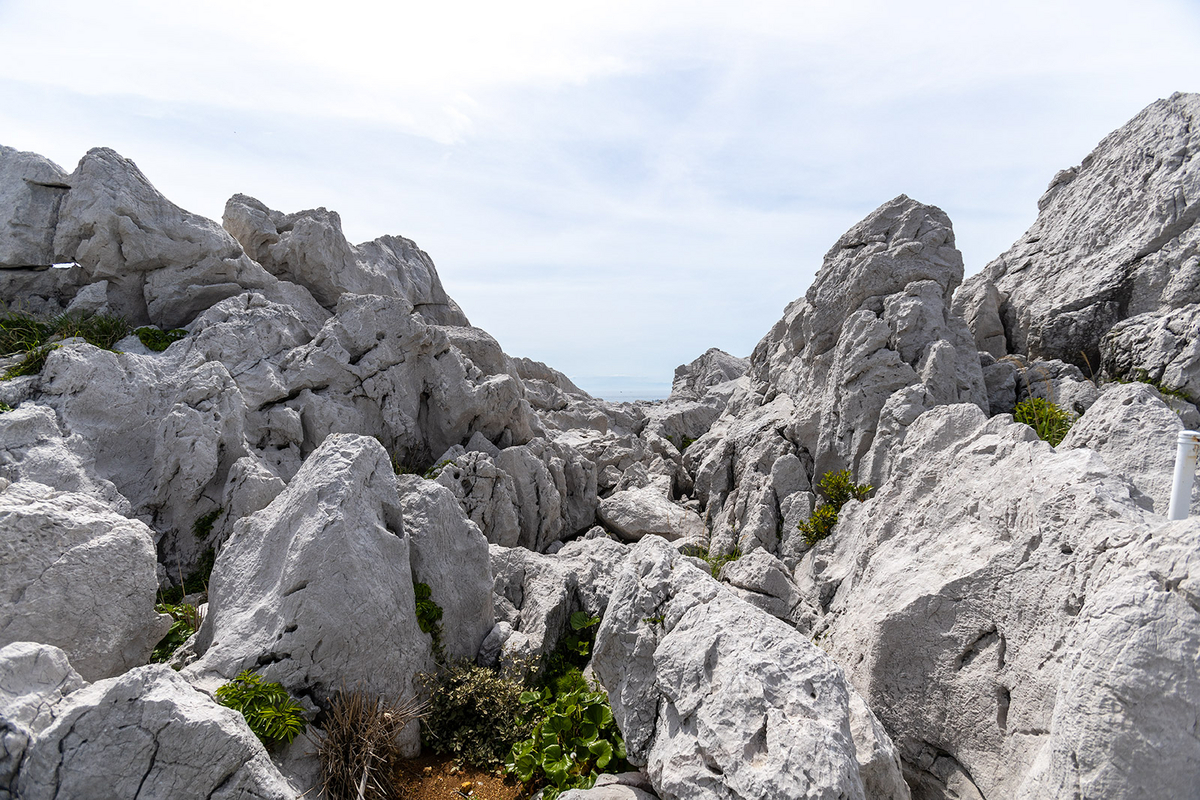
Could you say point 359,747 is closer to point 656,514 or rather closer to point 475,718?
point 475,718

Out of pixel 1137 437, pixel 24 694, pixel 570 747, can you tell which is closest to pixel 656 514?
pixel 570 747

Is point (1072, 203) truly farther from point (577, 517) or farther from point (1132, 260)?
point (577, 517)

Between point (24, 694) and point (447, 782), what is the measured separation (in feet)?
18.0

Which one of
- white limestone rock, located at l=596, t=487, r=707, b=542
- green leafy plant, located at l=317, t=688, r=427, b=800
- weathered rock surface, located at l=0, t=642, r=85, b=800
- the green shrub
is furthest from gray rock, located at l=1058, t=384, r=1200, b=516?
weathered rock surface, located at l=0, t=642, r=85, b=800

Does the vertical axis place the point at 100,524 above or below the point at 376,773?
above

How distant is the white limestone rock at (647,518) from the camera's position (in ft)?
70.7

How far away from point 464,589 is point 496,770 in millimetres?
3316

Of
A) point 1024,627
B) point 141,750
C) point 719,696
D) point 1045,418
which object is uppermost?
point 1045,418

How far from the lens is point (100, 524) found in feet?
32.6

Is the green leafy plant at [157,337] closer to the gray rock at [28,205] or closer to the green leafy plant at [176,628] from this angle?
the gray rock at [28,205]

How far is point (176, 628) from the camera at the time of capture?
36.7ft

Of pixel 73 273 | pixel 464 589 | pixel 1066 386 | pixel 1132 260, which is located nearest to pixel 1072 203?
pixel 1132 260

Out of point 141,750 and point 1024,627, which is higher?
point 1024,627

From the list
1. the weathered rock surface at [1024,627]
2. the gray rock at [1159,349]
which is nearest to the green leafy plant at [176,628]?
the weathered rock surface at [1024,627]
